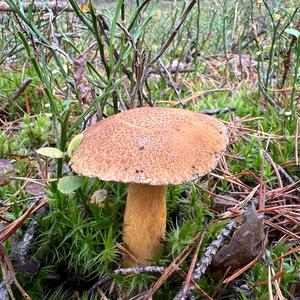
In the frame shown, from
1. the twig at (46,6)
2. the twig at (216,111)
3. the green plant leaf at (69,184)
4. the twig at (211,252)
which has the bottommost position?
the twig at (211,252)

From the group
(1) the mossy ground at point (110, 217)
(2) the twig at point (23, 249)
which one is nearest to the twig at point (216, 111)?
(1) the mossy ground at point (110, 217)

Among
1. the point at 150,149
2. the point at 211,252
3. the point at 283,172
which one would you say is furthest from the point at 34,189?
the point at 283,172

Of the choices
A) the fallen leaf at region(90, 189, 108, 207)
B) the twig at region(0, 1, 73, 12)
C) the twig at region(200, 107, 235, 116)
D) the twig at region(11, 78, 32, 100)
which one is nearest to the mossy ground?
the fallen leaf at region(90, 189, 108, 207)

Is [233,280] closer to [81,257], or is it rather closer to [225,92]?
[81,257]

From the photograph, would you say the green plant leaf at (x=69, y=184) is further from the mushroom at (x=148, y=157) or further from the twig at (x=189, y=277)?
the twig at (x=189, y=277)

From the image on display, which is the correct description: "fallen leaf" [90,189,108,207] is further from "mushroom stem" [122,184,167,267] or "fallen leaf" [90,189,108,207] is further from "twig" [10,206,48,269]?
"twig" [10,206,48,269]

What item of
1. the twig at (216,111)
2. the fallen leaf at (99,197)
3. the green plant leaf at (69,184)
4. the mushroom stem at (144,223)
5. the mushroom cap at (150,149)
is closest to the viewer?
the mushroom cap at (150,149)

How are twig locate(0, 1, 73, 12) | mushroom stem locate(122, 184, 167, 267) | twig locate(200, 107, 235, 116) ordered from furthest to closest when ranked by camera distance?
twig locate(200, 107, 235, 116) < twig locate(0, 1, 73, 12) < mushroom stem locate(122, 184, 167, 267)

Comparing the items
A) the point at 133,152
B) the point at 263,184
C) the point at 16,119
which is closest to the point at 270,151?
the point at 263,184
